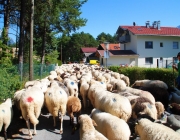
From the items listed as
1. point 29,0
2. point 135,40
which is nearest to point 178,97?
point 29,0

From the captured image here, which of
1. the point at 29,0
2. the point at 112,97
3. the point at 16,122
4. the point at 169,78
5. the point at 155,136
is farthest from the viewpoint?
the point at 29,0

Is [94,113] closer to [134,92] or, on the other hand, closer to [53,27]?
[134,92]

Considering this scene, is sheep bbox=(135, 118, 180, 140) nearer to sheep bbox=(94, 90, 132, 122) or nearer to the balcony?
sheep bbox=(94, 90, 132, 122)

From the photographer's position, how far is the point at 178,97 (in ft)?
27.1

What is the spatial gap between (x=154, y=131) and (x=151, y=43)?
3207 centimetres

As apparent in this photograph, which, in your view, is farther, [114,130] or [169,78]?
[169,78]

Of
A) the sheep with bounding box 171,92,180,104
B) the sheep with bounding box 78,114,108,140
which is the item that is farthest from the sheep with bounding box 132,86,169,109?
the sheep with bounding box 78,114,108,140

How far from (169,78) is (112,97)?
8695 millimetres

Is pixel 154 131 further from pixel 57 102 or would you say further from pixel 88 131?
pixel 57 102

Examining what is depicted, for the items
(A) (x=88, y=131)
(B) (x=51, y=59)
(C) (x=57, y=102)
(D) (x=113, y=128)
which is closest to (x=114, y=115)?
(D) (x=113, y=128)

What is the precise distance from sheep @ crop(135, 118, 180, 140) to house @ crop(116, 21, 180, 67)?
29.9m

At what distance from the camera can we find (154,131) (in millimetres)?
4020

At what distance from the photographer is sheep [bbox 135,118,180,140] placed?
3721mm

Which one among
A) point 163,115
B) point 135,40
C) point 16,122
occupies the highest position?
point 135,40
